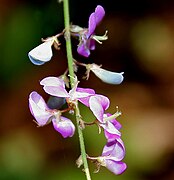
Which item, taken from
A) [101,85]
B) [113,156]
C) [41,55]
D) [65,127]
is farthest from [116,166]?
[101,85]

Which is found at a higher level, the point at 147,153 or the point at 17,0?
the point at 17,0

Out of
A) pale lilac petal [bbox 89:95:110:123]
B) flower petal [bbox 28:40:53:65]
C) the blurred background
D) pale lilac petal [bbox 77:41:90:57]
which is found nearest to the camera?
pale lilac petal [bbox 89:95:110:123]

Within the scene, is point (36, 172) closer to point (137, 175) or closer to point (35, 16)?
point (137, 175)

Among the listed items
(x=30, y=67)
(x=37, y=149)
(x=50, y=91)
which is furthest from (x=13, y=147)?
(x=50, y=91)

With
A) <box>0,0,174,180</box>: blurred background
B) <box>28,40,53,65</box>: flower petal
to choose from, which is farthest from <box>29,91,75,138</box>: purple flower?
<box>0,0,174,180</box>: blurred background

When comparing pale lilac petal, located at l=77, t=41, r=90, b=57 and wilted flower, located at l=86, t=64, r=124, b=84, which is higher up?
pale lilac petal, located at l=77, t=41, r=90, b=57

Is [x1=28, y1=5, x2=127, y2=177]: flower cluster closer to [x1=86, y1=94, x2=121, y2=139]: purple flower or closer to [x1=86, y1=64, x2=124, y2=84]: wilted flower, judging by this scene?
[x1=86, y1=94, x2=121, y2=139]: purple flower

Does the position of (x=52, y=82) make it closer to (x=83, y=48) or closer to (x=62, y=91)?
(x=62, y=91)
